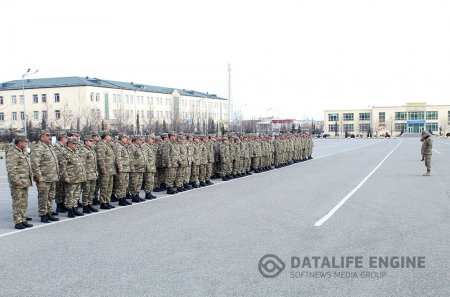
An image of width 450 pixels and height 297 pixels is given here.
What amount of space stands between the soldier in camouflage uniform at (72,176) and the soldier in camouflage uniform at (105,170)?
0.85 meters

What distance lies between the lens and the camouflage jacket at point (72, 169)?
33.9 feet

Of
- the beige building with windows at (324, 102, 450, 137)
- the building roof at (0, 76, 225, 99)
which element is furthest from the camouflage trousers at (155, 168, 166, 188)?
the beige building with windows at (324, 102, 450, 137)

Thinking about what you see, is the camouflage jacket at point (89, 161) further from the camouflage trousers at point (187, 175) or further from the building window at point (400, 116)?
the building window at point (400, 116)

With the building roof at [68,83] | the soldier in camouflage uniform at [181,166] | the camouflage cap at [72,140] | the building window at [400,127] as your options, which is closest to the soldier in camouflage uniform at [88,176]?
the camouflage cap at [72,140]

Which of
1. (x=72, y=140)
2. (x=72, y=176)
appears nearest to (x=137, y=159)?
(x=72, y=140)

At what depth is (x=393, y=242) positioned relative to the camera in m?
7.41

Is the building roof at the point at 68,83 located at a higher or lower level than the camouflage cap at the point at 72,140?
higher

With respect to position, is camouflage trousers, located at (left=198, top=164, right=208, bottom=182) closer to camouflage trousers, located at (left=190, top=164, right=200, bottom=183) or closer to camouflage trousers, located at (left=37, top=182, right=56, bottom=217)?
camouflage trousers, located at (left=190, top=164, right=200, bottom=183)

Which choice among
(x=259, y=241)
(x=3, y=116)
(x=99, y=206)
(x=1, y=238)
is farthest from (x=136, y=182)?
(x=3, y=116)

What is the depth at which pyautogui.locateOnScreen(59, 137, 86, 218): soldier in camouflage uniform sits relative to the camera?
33.5ft

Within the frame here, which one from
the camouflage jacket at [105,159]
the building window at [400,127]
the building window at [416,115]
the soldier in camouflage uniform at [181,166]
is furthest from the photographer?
the building window at [400,127]

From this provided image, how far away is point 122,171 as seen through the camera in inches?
464

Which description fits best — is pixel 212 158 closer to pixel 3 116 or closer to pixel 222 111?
pixel 3 116

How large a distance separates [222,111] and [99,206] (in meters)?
102
